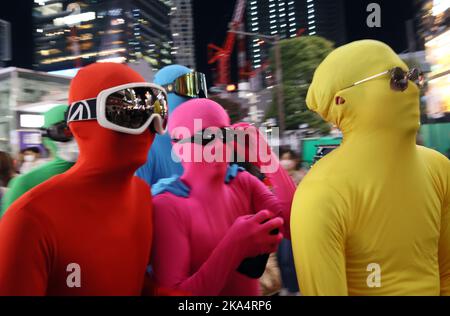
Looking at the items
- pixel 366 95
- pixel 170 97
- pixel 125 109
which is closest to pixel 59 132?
pixel 125 109

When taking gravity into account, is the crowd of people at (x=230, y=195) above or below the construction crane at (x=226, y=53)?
below

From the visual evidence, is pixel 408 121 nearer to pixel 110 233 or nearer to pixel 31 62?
pixel 110 233

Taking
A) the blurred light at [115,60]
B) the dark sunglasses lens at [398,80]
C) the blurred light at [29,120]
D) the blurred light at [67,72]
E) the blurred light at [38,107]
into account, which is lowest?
the blurred light at [29,120]

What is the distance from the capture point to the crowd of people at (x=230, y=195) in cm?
125

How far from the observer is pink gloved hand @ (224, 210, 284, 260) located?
52.1 inches

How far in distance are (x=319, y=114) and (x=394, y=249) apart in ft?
1.50

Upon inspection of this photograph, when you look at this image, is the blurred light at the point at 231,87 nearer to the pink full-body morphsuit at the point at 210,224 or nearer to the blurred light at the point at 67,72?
the pink full-body morphsuit at the point at 210,224

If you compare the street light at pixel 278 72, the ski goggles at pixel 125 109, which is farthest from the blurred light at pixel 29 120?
the street light at pixel 278 72

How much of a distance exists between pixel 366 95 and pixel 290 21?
38 centimetres

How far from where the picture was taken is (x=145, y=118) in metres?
1.28

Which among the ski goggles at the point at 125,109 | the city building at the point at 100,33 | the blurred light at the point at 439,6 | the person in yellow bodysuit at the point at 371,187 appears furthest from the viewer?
the blurred light at the point at 439,6

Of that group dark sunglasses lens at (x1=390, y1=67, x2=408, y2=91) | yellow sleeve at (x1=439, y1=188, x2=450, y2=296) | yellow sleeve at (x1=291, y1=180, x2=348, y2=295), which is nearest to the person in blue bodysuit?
yellow sleeve at (x1=291, y1=180, x2=348, y2=295)

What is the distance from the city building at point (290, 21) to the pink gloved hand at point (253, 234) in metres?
0.49
